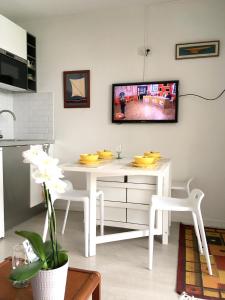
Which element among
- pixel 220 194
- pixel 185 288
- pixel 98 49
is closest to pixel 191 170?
pixel 220 194

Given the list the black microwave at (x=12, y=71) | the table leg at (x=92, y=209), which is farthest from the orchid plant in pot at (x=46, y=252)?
the black microwave at (x=12, y=71)

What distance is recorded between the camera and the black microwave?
110 inches

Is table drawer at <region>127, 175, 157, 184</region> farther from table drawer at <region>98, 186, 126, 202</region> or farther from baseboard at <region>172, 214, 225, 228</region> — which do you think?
baseboard at <region>172, 214, 225, 228</region>

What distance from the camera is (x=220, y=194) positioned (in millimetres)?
2873

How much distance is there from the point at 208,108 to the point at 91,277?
2.37 metres

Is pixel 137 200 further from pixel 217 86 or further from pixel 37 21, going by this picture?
pixel 37 21

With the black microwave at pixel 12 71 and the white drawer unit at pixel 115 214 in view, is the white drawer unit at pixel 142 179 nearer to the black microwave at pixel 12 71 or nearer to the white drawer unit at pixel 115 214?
the white drawer unit at pixel 115 214

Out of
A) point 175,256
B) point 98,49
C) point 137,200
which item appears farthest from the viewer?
point 98,49

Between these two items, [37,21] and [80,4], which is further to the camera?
[37,21]

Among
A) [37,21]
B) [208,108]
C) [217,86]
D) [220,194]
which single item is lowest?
[220,194]

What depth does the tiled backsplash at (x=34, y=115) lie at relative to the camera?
344 centimetres

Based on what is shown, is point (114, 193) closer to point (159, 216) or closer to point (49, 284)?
point (159, 216)

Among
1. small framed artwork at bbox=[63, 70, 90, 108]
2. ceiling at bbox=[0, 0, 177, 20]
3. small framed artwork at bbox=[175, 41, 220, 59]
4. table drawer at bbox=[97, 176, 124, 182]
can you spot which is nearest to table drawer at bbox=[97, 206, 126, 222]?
table drawer at bbox=[97, 176, 124, 182]

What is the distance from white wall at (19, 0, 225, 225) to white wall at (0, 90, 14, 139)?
1.52ft
